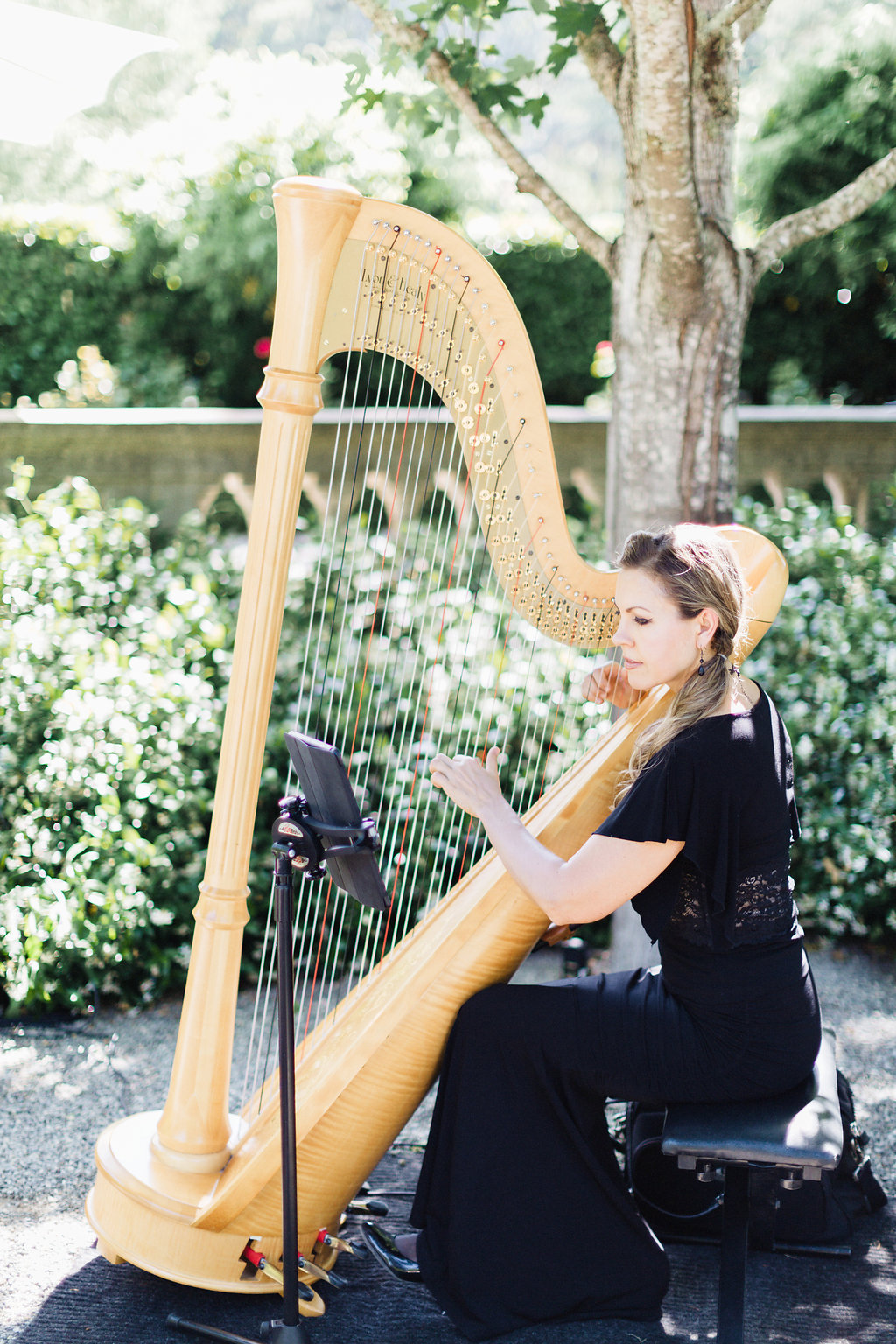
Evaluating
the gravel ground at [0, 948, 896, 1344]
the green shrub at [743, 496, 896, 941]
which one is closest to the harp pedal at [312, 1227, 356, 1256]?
the gravel ground at [0, 948, 896, 1344]

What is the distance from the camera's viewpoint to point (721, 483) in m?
2.94

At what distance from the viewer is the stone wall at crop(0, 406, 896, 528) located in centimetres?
519

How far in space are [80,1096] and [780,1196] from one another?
5.32ft

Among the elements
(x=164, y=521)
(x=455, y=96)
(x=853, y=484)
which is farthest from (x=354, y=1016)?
(x=853, y=484)

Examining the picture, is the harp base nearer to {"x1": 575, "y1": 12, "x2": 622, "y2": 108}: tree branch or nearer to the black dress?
the black dress

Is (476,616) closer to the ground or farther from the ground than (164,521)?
closer to the ground

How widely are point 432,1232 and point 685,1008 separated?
63 centimetres

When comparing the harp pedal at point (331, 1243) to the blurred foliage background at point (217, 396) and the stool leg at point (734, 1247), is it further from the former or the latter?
the blurred foliage background at point (217, 396)

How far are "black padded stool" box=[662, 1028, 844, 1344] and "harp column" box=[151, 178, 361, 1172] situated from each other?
792 millimetres

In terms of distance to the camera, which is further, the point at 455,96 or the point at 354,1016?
the point at 455,96

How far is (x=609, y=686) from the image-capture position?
2436 mm

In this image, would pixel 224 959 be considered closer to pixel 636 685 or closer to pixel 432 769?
pixel 432 769

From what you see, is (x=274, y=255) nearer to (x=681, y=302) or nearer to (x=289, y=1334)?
(x=681, y=302)

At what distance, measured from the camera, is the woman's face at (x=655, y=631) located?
2.00m
